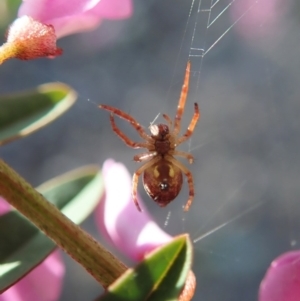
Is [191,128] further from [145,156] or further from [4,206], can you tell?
[4,206]

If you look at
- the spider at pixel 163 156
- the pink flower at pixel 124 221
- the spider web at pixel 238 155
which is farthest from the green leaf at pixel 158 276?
the spider web at pixel 238 155

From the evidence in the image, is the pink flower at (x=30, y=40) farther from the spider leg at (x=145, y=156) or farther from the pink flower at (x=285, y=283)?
the spider leg at (x=145, y=156)

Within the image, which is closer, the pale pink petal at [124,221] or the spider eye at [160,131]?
the pale pink petal at [124,221]

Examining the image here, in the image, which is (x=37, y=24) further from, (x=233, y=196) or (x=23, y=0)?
(x=233, y=196)

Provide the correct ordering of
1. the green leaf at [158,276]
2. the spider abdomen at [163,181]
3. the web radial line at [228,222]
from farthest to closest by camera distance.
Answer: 1. the web radial line at [228,222]
2. the spider abdomen at [163,181]
3. the green leaf at [158,276]

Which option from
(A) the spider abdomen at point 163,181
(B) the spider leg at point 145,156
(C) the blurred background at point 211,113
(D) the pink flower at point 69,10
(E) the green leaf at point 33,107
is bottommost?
(C) the blurred background at point 211,113

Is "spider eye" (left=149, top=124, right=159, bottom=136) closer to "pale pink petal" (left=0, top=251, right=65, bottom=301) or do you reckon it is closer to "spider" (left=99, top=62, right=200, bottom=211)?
"spider" (left=99, top=62, right=200, bottom=211)

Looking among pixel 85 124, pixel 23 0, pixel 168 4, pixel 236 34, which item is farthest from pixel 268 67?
pixel 23 0
